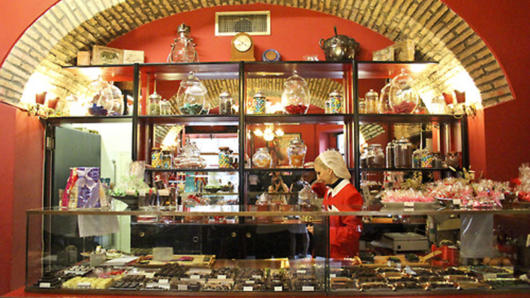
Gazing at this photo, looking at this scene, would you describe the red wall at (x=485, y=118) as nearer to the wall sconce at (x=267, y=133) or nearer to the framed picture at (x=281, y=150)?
the framed picture at (x=281, y=150)

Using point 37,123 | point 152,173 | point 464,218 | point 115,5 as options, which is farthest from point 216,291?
point 115,5

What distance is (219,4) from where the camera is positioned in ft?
16.3

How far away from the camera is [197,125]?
479cm

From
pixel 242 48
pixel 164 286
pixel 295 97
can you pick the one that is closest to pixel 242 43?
pixel 242 48

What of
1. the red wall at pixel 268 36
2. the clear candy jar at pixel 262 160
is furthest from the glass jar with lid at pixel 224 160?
the red wall at pixel 268 36

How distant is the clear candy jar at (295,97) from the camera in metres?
4.16

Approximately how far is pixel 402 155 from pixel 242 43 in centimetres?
234

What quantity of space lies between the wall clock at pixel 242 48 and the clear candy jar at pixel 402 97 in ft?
5.62

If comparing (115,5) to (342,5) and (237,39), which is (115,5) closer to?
(237,39)

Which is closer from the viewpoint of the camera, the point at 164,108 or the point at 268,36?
the point at 164,108

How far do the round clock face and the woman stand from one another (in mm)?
2069

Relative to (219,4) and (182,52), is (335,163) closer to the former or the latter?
(182,52)

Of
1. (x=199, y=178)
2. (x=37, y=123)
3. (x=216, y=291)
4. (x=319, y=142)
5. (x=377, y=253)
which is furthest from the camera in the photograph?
(x=319, y=142)

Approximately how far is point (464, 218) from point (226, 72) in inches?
122
